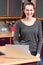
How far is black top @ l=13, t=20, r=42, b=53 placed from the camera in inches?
99.4

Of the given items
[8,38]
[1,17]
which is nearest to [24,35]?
[8,38]

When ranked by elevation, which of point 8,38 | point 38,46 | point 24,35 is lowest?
point 8,38

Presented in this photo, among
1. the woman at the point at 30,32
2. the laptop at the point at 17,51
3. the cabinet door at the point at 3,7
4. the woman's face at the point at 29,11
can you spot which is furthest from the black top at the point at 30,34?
the cabinet door at the point at 3,7

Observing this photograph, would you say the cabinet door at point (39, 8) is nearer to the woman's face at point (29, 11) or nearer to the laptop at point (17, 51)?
the woman's face at point (29, 11)

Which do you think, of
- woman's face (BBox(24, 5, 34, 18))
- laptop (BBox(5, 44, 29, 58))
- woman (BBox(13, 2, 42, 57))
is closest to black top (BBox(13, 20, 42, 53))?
woman (BBox(13, 2, 42, 57))

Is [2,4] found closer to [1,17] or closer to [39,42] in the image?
A: [1,17]

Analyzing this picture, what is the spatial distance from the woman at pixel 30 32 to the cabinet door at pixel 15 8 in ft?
6.12

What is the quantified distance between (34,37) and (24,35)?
0.46 ft

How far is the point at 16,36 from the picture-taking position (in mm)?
2564

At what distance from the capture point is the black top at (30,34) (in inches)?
99.4

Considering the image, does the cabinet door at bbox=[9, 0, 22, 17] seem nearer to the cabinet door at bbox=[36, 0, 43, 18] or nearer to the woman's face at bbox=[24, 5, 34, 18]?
the cabinet door at bbox=[36, 0, 43, 18]

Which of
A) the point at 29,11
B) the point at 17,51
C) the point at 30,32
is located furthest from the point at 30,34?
the point at 17,51

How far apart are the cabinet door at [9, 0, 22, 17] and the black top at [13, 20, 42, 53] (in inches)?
74.3

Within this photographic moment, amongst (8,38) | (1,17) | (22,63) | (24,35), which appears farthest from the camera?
(1,17)
